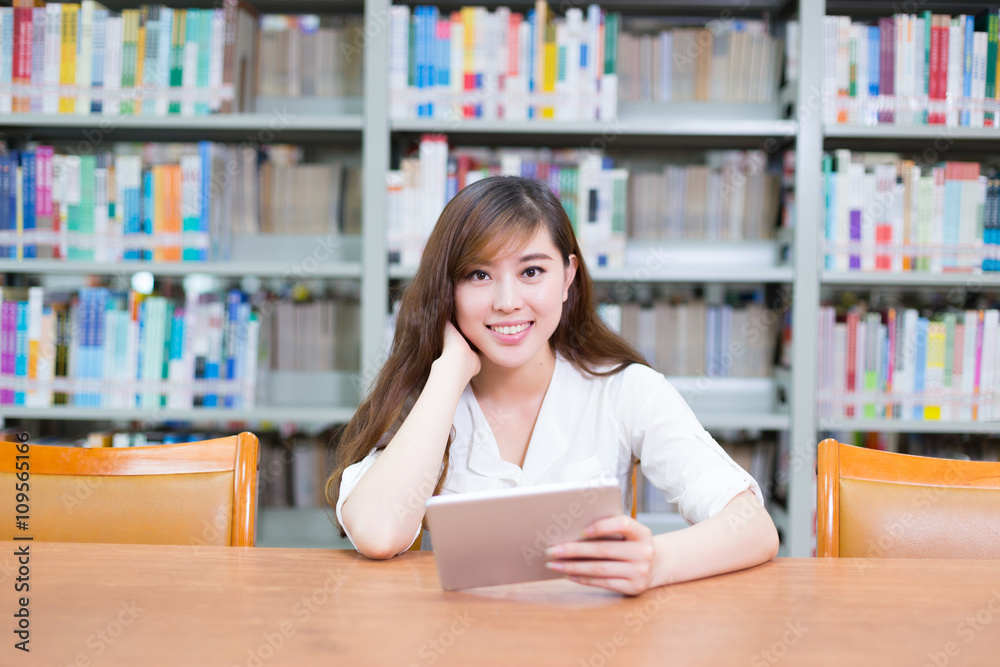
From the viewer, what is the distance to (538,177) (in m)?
2.08

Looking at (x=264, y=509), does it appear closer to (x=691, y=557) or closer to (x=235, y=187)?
(x=235, y=187)

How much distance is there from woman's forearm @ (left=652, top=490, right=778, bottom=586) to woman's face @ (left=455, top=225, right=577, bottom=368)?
442 mm

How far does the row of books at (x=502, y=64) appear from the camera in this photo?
2051 mm

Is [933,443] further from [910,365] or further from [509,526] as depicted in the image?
[509,526]

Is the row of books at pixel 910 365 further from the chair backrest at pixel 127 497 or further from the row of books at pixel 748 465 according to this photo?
the chair backrest at pixel 127 497

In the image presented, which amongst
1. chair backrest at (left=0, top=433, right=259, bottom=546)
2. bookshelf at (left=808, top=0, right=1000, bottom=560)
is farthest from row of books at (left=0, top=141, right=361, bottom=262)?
bookshelf at (left=808, top=0, right=1000, bottom=560)

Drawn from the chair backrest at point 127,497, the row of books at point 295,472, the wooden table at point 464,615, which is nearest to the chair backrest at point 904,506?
the wooden table at point 464,615

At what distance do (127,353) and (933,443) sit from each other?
8.47ft

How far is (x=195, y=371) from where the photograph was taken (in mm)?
2111

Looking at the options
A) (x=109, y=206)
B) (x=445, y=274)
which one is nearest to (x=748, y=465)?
(x=445, y=274)

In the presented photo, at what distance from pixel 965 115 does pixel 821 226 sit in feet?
1.71

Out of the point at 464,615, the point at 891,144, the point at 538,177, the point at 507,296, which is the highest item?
the point at 891,144

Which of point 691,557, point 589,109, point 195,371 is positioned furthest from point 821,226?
point 195,371

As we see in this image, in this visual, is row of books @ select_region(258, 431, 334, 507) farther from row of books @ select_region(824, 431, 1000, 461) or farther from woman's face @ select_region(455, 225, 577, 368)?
row of books @ select_region(824, 431, 1000, 461)
